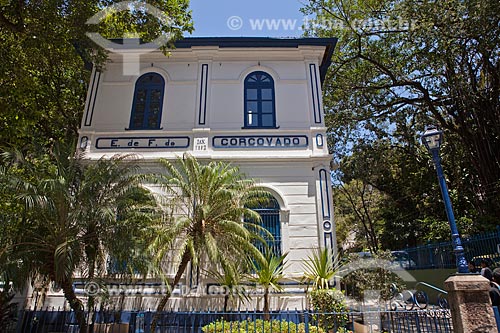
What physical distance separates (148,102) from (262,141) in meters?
3.96

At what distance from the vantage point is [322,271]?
830cm

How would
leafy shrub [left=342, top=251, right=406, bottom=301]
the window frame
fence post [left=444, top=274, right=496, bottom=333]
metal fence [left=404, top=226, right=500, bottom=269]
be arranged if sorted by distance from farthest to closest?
1. the window frame
2. leafy shrub [left=342, top=251, right=406, bottom=301]
3. metal fence [left=404, top=226, right=500, bottom=269]
4. fence post [left=444, top=274, right=496, bottom=333]

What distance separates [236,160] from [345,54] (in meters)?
8.32

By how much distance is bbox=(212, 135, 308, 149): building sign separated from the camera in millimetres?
10445

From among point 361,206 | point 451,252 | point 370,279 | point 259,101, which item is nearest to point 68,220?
point 259,101

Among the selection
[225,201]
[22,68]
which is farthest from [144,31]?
[225,201]

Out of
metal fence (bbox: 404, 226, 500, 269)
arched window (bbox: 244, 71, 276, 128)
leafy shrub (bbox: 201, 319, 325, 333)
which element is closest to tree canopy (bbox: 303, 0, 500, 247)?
metal fence (bbox: 404, 226, 500, 269)

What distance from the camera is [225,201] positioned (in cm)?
792

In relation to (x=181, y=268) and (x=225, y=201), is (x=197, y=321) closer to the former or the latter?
(x=181, y=268)

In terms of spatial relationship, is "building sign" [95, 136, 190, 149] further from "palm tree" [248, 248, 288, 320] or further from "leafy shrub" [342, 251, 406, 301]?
"leafy shrub" [342, 251, 406, 301]

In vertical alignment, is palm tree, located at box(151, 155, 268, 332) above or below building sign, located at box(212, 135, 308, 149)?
below

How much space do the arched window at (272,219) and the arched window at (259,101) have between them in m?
2.53

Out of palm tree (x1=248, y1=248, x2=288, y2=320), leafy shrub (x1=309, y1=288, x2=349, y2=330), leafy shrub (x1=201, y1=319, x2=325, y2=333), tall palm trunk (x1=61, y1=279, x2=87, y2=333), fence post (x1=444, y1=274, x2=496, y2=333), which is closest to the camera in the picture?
fence post (x1=444, y1=274, x2=496, y2=333)

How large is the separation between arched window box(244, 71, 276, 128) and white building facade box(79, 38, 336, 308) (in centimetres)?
3
